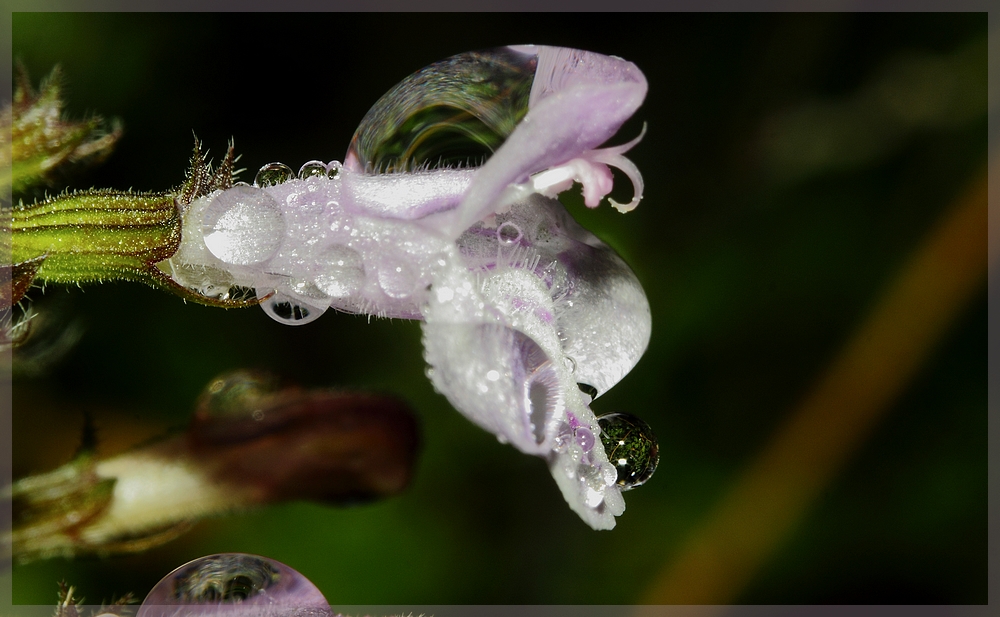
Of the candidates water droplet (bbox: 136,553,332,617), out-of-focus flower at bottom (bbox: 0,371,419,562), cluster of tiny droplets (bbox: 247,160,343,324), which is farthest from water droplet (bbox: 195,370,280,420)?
cluster of tiny droplets (bbox: 247,160,343,324)

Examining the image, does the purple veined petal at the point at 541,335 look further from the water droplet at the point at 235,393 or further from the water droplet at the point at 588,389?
the water droplet at the point at 235,393

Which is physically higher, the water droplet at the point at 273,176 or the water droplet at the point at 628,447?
the water droplet at the point at 273,176

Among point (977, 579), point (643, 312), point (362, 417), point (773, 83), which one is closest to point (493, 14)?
point (773, 83)

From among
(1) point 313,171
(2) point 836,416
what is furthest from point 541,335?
(2) point 836,416

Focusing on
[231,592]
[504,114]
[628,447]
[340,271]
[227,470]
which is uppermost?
[504,114]

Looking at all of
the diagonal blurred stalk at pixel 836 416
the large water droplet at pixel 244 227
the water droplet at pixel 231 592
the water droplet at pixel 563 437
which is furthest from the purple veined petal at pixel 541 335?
the diagonal blurred stalk at pixel 836 416

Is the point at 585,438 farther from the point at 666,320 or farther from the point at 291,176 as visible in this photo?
the point at 666,320

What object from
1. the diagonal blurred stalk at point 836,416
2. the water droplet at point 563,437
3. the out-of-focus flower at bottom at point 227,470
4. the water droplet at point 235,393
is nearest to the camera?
the water droplet at point 563,437
